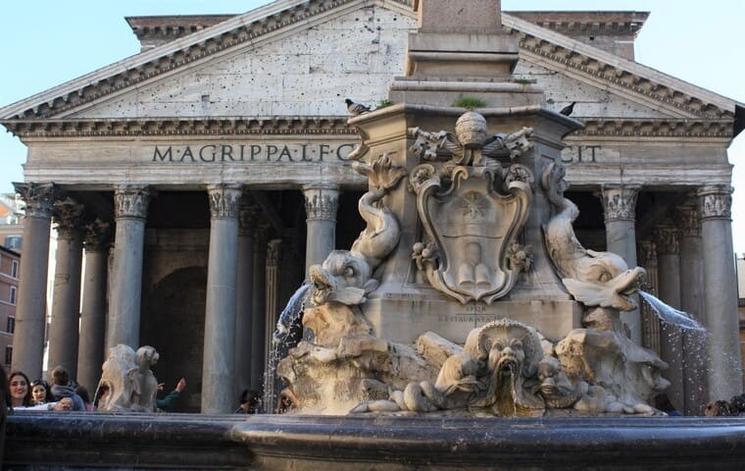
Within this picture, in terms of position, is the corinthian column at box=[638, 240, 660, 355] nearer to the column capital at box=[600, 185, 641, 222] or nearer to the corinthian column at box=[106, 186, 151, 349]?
the column capital at box=[600, 185, 641, 222]

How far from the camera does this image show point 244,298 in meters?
29.9

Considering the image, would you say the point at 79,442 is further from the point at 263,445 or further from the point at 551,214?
the point at 551,214

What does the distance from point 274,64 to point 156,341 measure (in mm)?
14083

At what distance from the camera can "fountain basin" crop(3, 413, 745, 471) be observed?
3.67 metres

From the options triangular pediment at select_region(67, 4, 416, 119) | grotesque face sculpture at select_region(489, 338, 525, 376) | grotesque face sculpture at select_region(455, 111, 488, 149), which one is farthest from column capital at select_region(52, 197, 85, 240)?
grotesque face sculpture at select_region(489, 338, 525, 376)

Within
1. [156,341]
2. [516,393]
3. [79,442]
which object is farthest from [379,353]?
[156,341]

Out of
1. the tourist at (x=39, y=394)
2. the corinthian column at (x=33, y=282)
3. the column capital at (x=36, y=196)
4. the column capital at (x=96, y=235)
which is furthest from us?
the column capital at (x=96, y=235)

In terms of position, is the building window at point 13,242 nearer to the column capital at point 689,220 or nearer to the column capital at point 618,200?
A: the column capital at point 689,220

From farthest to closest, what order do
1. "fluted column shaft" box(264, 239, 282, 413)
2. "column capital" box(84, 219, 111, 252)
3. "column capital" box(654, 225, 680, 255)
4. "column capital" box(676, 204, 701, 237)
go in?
"column capital" box(84, 219, 111, 252) → "fluted column shaft" box(264, 239, 282, 413) → "column capital" box(654, 225, 680, 255) → "column capital" box(676, 204, 701, 237)

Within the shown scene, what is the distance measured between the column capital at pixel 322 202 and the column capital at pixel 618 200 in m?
7.69

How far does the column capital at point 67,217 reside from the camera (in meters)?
31.0

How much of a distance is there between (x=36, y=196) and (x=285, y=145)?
7331 mm

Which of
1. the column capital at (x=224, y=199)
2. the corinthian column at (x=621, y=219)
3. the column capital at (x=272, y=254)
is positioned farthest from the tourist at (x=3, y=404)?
the column capital at (x=272, y=254)

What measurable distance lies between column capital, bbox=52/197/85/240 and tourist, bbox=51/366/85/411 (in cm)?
2234
